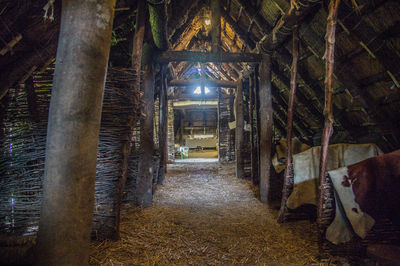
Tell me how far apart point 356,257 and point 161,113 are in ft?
16.1

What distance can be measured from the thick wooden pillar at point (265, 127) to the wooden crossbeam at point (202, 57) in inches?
10.9

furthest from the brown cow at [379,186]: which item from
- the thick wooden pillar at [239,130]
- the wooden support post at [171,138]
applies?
the wooden support post at [171,138]

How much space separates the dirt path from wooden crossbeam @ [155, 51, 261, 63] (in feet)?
9.48

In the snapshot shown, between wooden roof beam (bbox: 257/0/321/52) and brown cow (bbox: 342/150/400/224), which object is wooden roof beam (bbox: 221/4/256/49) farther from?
brown cow (bbox: 342/150/400/224)

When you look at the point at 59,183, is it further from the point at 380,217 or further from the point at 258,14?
the point at 258,14

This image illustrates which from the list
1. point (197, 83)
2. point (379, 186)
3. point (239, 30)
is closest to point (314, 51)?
point (239, 30)

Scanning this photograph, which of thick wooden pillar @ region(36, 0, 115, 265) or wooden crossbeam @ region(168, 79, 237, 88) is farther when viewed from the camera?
wooden crossbeam @ region(168, 79, 237, 88)

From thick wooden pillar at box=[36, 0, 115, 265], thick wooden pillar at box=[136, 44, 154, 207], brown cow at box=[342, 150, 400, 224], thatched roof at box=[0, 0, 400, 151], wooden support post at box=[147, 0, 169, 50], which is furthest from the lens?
thick wooden pillar at box=[136, 44, 154, 207]

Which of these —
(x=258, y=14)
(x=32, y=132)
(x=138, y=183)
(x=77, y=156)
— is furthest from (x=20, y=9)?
(x=258, y=14)

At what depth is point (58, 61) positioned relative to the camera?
1.23 m

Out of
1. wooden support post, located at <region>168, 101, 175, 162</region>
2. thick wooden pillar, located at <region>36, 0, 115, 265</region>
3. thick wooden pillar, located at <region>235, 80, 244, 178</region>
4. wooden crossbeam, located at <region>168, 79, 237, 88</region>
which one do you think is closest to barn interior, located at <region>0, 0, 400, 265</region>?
thick wooden pillar, located at <region>36, 0, 115, 265</region>

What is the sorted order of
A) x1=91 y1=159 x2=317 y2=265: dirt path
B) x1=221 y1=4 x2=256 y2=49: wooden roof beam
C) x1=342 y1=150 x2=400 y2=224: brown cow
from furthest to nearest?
x1=221 y1=4 x2=256 y2=49: wooden roof beam < x1=91 y1=159 x2=317 y2=265: dirt path < x1=342 y1=150 x2=400 y2=224: brown cow

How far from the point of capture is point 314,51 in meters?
3.53

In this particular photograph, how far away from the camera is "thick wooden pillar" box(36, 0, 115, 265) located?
1.13 m
